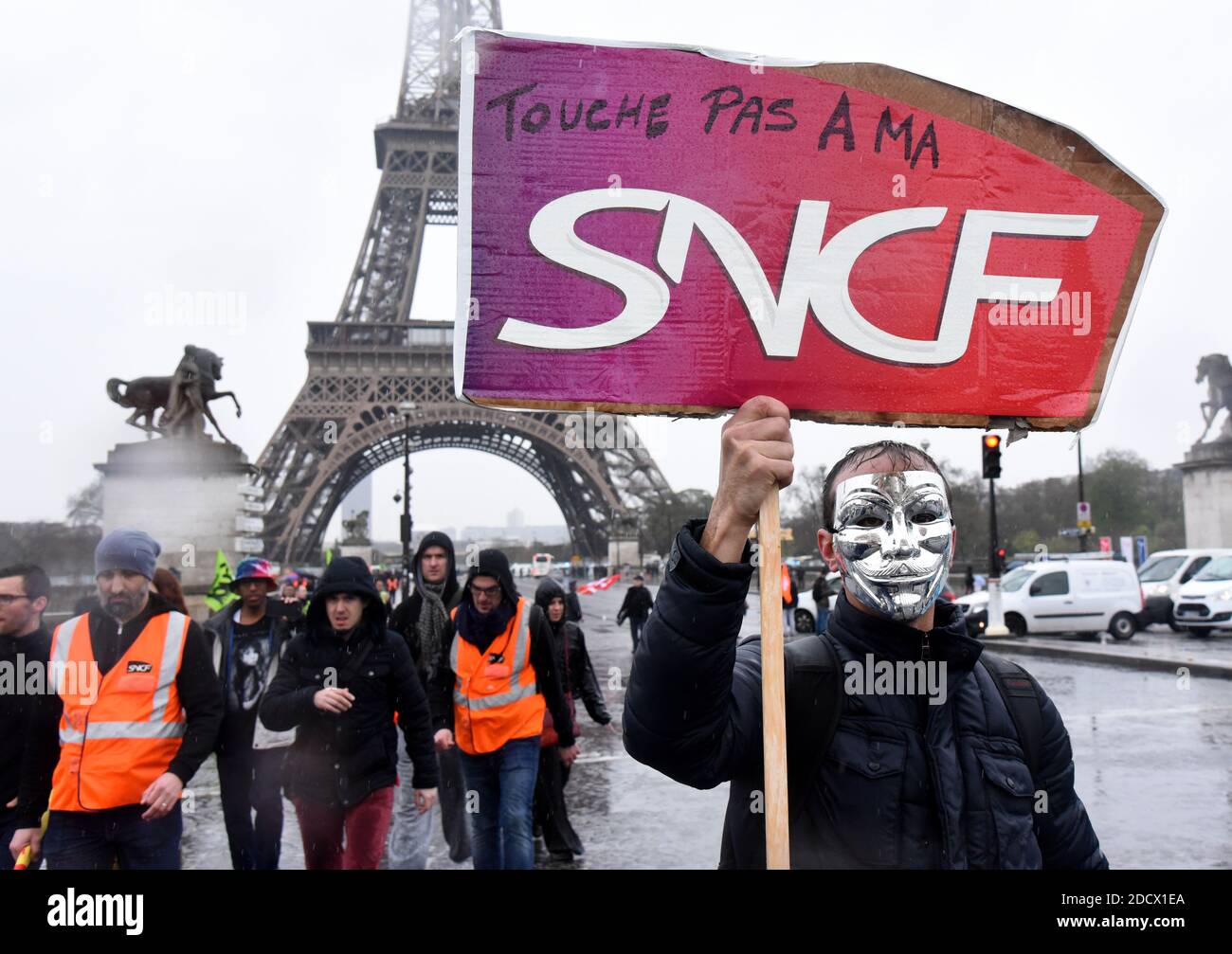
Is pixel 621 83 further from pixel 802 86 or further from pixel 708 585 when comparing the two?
pixel 708 585

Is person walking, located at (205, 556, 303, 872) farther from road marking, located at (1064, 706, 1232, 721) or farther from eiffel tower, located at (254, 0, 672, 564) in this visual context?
eiffel tower, located at (254, 0, 672, 564)

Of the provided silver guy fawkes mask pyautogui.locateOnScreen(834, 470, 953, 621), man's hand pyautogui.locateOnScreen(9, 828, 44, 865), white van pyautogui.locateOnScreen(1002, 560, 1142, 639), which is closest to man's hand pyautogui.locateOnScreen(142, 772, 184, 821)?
man's hand pyautogui.locateOnScreen(9, 828, 44, 865)

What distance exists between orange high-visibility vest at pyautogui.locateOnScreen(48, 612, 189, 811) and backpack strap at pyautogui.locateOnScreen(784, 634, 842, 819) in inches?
98.0

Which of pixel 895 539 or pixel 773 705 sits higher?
pixel 895 539

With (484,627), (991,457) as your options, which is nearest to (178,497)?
(484,627)

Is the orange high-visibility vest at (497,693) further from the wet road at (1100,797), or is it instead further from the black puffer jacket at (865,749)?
the black puffer jacket at (865,749)

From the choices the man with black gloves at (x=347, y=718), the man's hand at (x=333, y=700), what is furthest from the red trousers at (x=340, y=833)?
the man's hand at (x=333, y=700)

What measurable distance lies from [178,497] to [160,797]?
36.7ft

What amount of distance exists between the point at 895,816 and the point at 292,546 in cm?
3830

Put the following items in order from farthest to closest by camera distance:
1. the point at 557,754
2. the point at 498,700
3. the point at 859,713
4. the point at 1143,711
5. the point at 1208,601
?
1. the point at 1208,601
2. the point at 1143,711
3. the point at 557,754
4. the point at 498,700
5. the point at 859,713

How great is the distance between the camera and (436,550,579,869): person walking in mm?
4262

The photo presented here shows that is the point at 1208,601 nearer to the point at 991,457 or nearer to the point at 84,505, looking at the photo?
the point at 991,457

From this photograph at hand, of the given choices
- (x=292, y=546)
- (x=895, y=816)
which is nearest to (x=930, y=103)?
(x=895, y=816)

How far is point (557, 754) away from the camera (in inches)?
208
